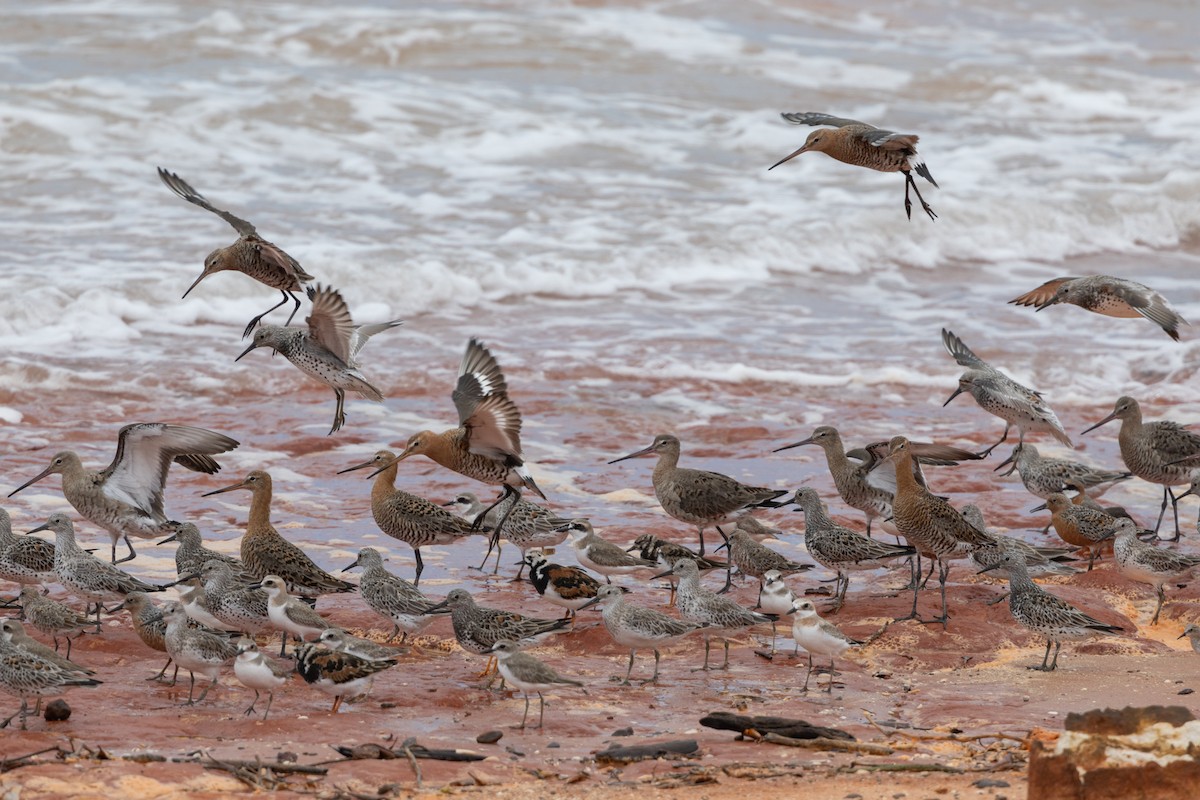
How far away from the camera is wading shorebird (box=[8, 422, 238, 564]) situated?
8922 millimetres

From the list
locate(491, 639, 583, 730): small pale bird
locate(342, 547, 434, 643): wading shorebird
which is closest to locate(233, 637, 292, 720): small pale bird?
locate(491, 639, 583, 730): small pale bird

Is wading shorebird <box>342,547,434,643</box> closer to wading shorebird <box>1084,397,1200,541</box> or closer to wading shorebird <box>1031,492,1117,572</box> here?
wading shorebird <box>1031,492,1117,572</box>

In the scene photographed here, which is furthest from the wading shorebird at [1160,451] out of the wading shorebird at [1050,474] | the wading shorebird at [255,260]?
the wading shorebird at [255,260]

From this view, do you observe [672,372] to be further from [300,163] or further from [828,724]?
[300,163]

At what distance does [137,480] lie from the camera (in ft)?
29.7

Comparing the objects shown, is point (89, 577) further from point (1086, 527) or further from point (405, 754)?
point (1086, 527)

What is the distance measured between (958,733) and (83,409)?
8360mm

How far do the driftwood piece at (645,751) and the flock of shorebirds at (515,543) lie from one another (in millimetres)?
708

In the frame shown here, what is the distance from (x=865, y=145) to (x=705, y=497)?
2435mm

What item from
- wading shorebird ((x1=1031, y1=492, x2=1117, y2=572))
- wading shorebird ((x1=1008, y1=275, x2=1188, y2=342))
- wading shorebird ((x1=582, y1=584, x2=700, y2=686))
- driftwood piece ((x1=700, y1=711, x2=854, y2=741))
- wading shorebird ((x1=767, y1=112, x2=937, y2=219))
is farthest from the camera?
wading shorebird ((x1=1008, y1=275, x2=1188, y2=342))

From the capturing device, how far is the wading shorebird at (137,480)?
892 centimetres

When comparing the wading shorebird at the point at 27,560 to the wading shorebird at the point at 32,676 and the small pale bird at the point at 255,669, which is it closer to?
the wading shorebird at the point at 32,676

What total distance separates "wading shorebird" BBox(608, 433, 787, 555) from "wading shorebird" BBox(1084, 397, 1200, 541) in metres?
2.85

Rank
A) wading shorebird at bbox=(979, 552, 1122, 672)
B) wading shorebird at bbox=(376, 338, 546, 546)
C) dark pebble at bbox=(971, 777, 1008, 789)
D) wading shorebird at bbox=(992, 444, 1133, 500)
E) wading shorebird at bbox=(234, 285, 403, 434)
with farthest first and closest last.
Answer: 1. wading shorebird at bbox=(992, 444, 1133, 500)
2. wading shorebird at bbox=(234, 285, 403, 434)
3. wading shorebird at bbox=(376, 338, 546, 546)
4. wading shorebird at bbox=(979, 552, 1122, 672)
5. dark pebble at bbox=(971, 777, 1008, 789)
